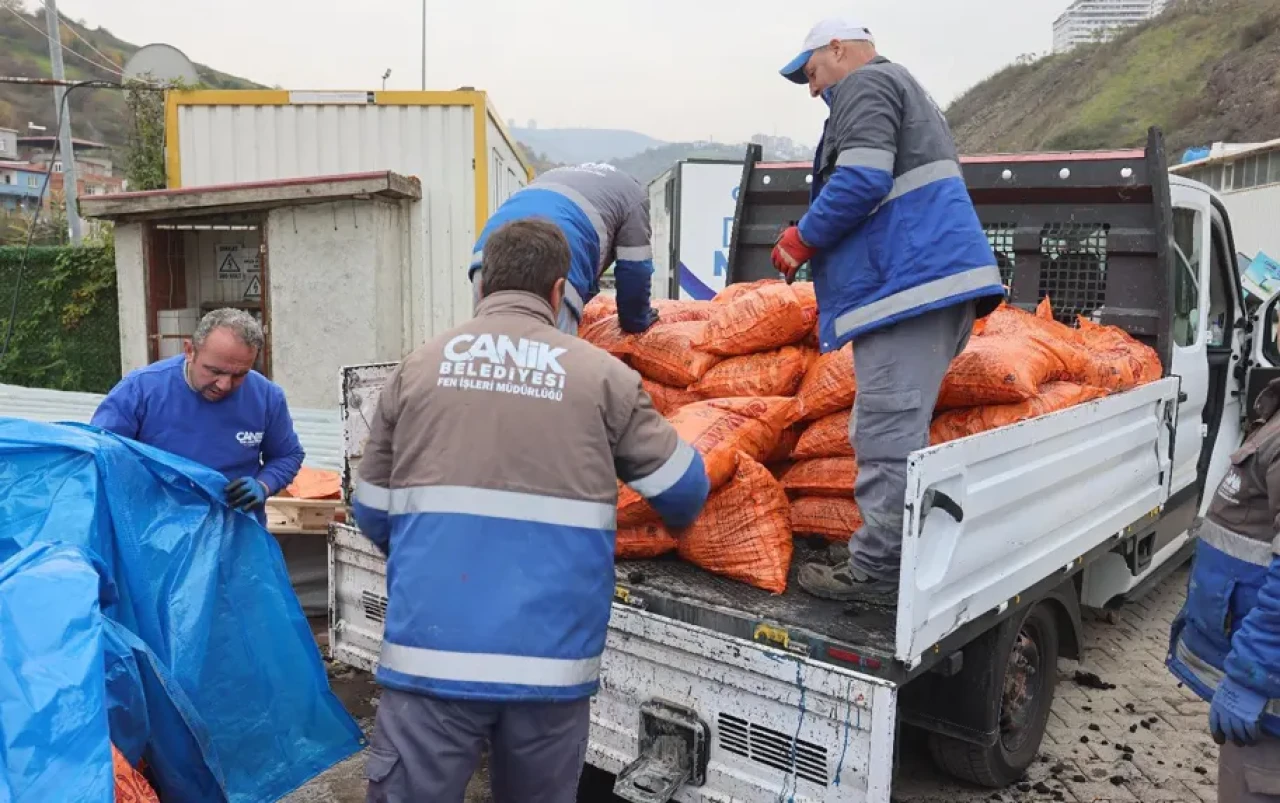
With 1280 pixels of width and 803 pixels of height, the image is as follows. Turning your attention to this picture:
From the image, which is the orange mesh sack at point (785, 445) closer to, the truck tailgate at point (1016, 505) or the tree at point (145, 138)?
the truck tailgate at point (1016, 505)

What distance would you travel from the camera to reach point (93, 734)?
6.45 ft

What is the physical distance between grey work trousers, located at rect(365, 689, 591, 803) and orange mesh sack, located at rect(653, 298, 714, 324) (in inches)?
101

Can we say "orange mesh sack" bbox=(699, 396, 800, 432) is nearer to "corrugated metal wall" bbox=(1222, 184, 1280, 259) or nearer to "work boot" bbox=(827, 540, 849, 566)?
"work boot" bbox=(827, 540, 849, 566)

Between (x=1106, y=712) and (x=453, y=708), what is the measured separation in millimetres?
3302

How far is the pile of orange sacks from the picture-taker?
3154 mm

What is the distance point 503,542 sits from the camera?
6.48 ft

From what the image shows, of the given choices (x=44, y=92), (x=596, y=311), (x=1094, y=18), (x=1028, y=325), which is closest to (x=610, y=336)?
(x=596, y=311)

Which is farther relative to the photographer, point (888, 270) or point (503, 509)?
point (888, 270)

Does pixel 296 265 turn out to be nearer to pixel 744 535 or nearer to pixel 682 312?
pixel 682 312

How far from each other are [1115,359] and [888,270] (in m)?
1.73

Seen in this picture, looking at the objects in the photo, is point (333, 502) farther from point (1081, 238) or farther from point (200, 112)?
point (200, 112)

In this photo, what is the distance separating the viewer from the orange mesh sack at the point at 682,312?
14.8ft

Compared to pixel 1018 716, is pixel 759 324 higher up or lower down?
higher up

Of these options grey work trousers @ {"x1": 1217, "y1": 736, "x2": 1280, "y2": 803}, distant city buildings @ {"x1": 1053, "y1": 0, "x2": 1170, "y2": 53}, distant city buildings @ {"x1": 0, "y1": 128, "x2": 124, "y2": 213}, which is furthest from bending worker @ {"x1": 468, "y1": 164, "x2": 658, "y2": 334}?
distant city buildings @ {"x1": 1053, "y1": 0, "x2": 1170, "y2": 53}
